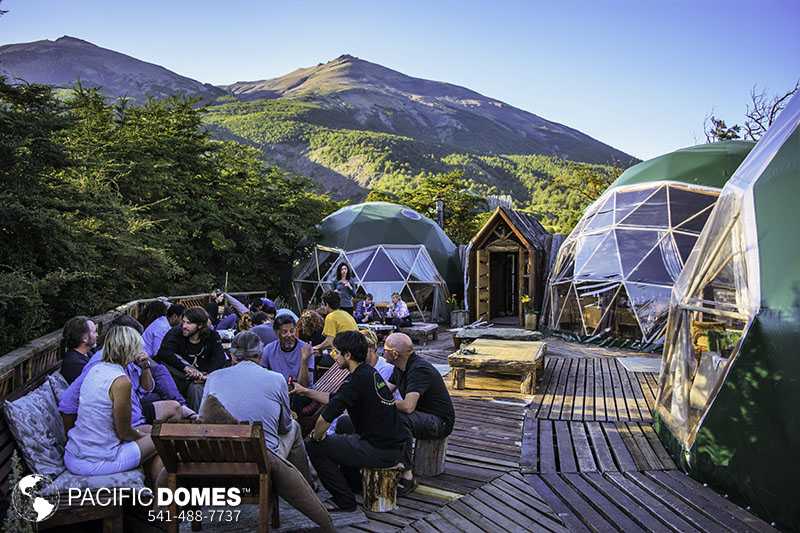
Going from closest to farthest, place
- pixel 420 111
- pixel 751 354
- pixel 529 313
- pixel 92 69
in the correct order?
pixel 751 354
pixel 529 313
pixel 420 111
pixel 92 69

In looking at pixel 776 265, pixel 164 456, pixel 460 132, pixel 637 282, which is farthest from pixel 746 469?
pixel 460 132

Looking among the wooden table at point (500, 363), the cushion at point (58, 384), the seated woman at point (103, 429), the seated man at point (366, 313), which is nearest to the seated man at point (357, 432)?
the seated woman at point (103, 429)

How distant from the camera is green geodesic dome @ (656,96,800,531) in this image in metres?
4.34

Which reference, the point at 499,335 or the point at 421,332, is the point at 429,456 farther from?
the point at 421,332

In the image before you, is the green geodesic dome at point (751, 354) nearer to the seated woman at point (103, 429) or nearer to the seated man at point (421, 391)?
the seated man at point (421, 391)

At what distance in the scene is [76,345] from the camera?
462cm

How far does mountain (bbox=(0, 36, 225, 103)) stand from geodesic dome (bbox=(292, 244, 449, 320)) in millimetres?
103037

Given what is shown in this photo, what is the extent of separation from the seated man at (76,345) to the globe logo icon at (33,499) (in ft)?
3.46

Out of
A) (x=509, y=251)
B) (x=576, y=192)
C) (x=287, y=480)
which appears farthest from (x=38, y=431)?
(x=576, y=192)

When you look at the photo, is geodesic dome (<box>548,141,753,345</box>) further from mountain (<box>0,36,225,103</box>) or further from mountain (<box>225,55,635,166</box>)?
mountain (<box>0,36,225,103</box>)

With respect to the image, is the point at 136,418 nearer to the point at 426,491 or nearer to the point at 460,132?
the point at 426,491

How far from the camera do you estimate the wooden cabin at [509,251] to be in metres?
16.6

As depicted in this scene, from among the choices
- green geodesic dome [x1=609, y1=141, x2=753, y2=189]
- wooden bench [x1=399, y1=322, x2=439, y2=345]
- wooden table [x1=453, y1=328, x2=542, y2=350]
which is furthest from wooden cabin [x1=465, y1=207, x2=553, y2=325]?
wooden table [x1=453, y1=328, x2=542, y2=350]

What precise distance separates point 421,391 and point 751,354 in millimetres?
2681
